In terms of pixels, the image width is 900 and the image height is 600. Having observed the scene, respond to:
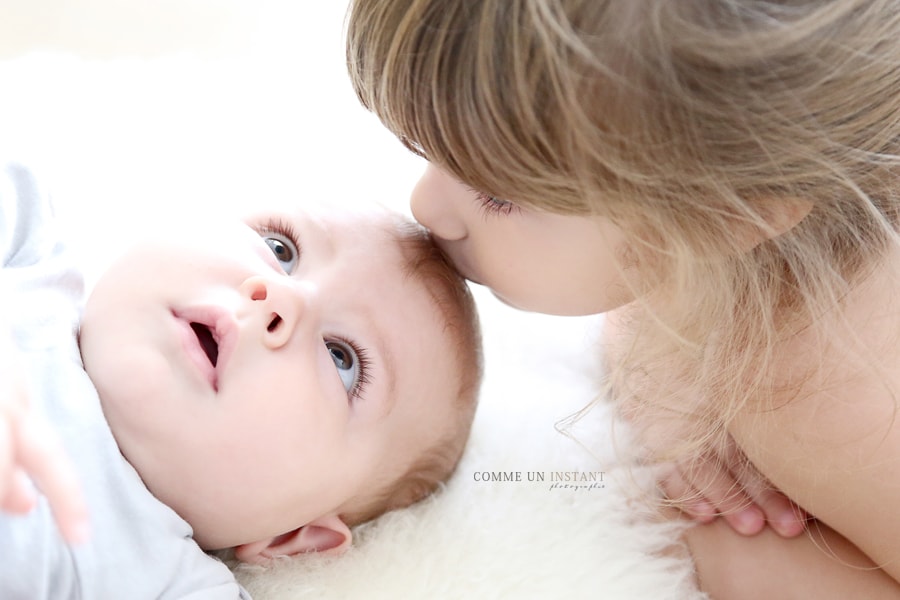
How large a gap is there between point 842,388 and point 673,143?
1.22 feet

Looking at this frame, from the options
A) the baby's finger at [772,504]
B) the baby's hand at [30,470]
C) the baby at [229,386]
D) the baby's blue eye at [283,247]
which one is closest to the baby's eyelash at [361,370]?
the baby at [229,386]

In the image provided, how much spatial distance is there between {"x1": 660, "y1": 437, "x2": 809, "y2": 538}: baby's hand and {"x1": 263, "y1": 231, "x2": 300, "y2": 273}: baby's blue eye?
19.3 inches

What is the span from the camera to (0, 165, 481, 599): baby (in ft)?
2.70

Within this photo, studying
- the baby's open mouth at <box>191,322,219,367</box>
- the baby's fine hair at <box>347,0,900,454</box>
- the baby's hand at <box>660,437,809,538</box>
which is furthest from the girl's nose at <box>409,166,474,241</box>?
the baby's hand at <box>660,437,809,538</box>

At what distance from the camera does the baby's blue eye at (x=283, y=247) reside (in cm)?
99

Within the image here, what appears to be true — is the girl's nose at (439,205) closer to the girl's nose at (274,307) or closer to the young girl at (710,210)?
the young girl at (710,210)

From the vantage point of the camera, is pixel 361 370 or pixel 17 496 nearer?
pixel 17 496

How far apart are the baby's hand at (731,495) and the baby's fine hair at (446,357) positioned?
257 millimetres

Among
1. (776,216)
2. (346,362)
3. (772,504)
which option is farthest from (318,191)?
(772,504)

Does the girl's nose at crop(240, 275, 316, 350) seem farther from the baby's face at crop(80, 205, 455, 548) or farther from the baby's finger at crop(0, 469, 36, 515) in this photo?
the baby's finger at crop(0, 469, 36, 515)

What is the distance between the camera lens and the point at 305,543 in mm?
969

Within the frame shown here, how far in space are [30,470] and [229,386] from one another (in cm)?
26

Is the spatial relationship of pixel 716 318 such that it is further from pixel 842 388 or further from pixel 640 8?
pixel 640 8

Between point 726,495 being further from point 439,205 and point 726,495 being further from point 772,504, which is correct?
point 439,205
